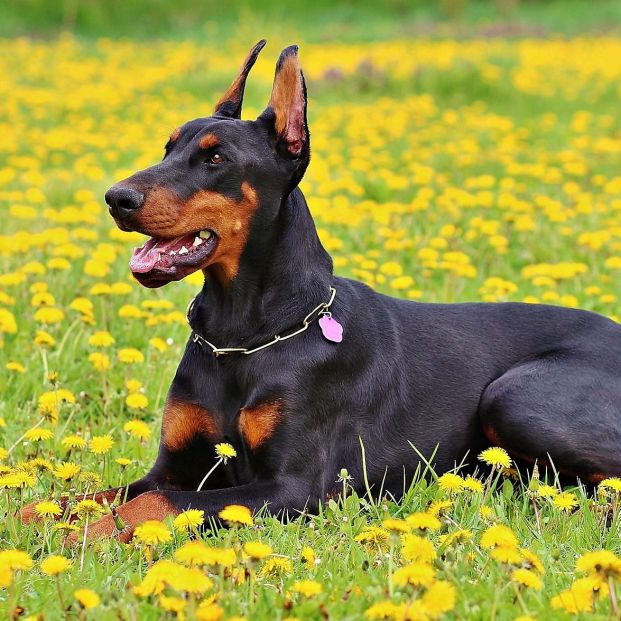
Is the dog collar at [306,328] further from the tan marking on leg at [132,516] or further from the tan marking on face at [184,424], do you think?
the tan marking on leg at [132,516]

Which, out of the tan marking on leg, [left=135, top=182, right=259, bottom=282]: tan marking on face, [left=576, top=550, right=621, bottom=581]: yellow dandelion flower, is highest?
[left=135, top=182, right=259, bottom=282]: tan marking on face

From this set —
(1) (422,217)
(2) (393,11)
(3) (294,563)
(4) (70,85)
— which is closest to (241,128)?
(3) (294,563)

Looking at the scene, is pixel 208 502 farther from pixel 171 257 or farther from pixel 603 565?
pixel 603 565

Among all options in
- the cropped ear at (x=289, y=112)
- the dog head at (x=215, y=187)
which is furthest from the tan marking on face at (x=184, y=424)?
the cropped ear at (x=289, y=112)

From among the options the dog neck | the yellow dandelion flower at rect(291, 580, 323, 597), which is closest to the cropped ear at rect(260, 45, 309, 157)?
the dog neck

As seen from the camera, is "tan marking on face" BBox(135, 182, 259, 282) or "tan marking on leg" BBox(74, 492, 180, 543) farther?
"tan marking on face" BBox(135, 182, 259, 282)

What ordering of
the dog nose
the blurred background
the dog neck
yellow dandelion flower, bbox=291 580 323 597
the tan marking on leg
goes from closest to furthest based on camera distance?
→ 1. yellow dandelion flower, bbox=291 580 323 597
2. the tan marking on leg
3. the dog nose
4. the dog neck
5. the blurred background

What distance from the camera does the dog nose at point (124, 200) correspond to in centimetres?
338

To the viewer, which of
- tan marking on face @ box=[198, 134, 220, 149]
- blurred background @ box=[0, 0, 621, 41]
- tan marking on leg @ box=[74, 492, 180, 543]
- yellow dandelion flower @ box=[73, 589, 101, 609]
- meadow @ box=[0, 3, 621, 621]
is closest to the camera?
yellow dandelion flower @ box=[73, 589, 101, 609]

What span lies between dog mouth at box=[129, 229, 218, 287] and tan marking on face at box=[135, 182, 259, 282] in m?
0.04

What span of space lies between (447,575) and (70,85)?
1252cm

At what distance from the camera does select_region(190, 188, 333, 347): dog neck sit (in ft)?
12.3

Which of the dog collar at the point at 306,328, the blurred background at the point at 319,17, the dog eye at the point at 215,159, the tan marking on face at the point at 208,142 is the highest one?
the blurred background at the point at 319,17

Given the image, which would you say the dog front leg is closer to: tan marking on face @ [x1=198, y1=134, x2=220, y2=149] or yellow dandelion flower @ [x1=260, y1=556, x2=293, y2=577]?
yellow dandelion flower @ [x1=260, y1=556, x2=293, y2=577]
